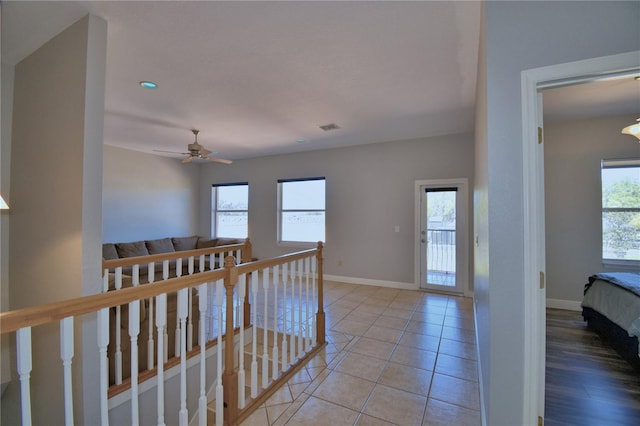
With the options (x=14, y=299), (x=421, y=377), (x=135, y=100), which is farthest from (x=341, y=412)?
(x=135, y=100)

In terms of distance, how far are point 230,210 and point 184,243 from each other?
52.1 inches

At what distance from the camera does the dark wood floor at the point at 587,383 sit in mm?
1850

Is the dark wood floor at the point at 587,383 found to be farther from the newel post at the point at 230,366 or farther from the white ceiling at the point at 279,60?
the white ceiling at the point at 279,60

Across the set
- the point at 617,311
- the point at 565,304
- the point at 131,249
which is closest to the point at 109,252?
the point at 131,249

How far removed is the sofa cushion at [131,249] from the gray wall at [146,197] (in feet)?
1.32

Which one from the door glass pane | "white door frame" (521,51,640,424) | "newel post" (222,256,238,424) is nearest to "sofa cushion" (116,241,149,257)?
"newel post" (222,256,238,424)

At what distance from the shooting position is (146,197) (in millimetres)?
5961

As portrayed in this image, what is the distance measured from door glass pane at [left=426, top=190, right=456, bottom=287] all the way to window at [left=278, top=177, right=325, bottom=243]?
2118 mm

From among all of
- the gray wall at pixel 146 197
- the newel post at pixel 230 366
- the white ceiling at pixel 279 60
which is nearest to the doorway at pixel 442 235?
the white ceiling at pixel 279 60

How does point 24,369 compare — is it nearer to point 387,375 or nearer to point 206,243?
point 387,375

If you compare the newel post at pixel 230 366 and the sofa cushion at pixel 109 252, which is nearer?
the newel post at pixel 230 366

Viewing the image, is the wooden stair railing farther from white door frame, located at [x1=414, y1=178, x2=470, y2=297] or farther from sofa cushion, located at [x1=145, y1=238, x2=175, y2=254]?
sofa cushion, located at [x1=145, y1=238, x2=175, y2=254]

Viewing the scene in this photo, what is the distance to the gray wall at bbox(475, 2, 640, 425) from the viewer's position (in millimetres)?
1329

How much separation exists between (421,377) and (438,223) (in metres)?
2.92
